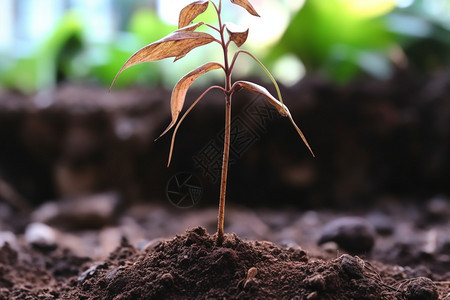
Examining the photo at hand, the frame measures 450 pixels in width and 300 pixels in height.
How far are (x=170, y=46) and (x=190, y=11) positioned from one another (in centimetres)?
10

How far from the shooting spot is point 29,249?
5.22 feet

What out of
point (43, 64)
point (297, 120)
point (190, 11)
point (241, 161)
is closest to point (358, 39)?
point (297, 120)

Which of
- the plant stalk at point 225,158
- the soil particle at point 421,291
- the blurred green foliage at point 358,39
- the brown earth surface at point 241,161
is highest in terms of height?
the blurred green foliage at point 358,39

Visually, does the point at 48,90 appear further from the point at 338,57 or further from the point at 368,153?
the point at 368,153

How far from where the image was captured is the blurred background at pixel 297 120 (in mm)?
2805

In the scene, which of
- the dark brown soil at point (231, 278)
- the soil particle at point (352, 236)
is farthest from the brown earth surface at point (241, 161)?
the dark brown soil at point (231, 278)

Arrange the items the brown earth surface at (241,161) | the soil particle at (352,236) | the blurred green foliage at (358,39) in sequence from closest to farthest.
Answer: the soil particle at (352,236), the brown earth surface at (241,161), the blurred green foliage at (358,39)

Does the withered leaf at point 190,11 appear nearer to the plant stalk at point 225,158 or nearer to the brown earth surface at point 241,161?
the plant stalk at point 225,158

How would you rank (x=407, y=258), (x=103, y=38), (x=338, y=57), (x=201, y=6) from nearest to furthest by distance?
(x=201, y=6) < (x=407, y=258) < (x=338, y=57) < (x=103, y=38)

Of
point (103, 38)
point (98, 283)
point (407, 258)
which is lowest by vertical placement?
point (98, 283)

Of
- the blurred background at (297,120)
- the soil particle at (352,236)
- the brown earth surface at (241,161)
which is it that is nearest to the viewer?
the soil particle at (352,236)

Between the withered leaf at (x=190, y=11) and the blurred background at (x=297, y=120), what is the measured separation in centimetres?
168

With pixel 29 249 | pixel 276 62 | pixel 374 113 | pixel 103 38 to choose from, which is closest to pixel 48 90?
pixel 103 38

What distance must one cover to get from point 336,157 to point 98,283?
2157mm
